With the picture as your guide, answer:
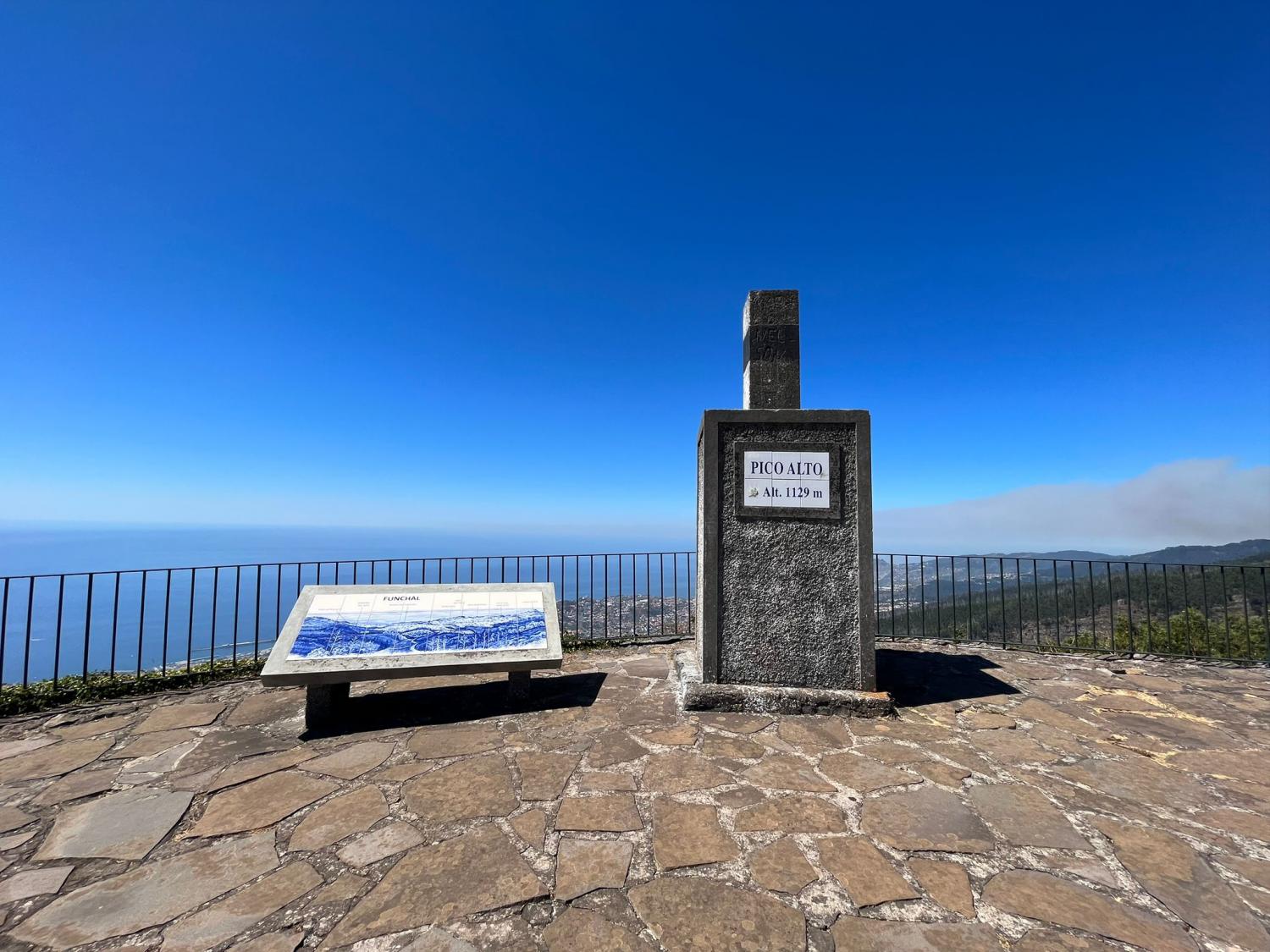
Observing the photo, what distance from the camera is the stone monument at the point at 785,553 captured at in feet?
14.7

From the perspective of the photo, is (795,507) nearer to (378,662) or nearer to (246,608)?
(378,662)

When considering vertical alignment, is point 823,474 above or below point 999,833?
above

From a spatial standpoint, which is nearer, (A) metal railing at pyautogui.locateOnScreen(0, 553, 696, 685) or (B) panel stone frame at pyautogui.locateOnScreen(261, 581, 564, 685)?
(B) panel stone frame at pyautogui.locateOnScreen(261, 581, 564, 685)

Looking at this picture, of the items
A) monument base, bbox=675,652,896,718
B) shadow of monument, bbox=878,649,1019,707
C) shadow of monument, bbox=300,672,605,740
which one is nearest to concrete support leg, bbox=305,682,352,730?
shadow of monument, bbox=300,672,605,740

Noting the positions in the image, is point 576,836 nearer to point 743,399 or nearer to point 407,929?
point 407,929

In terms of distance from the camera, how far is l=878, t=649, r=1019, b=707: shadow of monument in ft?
15.7

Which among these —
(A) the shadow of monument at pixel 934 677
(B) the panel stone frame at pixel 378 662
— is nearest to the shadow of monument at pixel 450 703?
(B) the panel stone frame at pixel 378 662

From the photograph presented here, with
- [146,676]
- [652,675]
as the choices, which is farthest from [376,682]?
[652,675]

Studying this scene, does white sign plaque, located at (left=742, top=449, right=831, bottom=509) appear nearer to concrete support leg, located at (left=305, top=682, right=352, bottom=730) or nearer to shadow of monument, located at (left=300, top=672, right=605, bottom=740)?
shadow of monument, located at (left=300, top=672, right=605, bottom=740)

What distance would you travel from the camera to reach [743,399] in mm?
4988

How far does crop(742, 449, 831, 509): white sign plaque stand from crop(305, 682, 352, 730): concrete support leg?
3770 mm

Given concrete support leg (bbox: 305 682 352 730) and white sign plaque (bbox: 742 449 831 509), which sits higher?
white sign plaque (bbox: 742 449 831 509)

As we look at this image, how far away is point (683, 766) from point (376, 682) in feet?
11.2

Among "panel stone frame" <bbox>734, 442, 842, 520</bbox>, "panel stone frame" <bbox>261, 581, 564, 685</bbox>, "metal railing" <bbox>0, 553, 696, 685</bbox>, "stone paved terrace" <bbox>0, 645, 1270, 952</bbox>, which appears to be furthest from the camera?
"metal railing" <bbox>0, 553, 696, 685</bbox>
